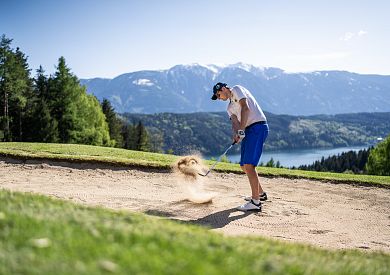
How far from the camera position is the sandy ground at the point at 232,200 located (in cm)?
805

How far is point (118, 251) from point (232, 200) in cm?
772

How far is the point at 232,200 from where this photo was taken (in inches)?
412

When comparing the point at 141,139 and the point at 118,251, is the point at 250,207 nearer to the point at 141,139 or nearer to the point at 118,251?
the point at 118,251

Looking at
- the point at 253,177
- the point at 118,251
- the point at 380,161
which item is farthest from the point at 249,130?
the point at 380,161

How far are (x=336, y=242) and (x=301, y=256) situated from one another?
3.91 m

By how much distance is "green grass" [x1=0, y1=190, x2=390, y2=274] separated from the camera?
106 inches

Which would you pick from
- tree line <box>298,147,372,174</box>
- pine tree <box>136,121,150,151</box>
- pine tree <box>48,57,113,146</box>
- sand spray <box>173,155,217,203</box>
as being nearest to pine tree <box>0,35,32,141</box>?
pine tree <box>48,57,113,146</box>

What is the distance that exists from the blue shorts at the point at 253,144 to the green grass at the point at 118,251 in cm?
495

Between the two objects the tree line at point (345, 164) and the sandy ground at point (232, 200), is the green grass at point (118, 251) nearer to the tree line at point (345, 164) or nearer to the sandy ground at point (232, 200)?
the sandy ground at point (232, 200)

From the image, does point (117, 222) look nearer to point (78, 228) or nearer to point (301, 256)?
point (78, 228)

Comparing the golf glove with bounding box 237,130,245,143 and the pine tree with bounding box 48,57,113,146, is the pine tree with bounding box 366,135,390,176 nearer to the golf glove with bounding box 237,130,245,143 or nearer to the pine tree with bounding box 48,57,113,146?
the pine tree with bounding box 48,57,113,146

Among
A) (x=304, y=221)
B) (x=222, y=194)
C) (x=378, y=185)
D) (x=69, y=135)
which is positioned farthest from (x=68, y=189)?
(x=69, y=135)

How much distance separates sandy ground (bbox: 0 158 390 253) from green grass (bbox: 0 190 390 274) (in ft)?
11.5

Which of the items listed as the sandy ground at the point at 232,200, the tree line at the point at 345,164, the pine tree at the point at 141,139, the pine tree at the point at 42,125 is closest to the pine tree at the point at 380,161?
the sandy ground at the point at 232,200
